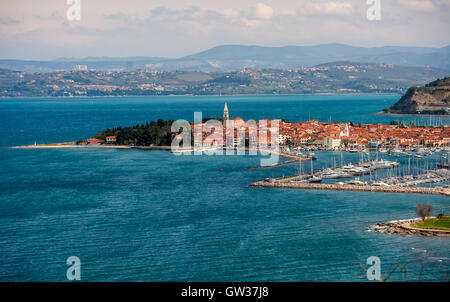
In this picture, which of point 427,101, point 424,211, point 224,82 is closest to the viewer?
point 424,211

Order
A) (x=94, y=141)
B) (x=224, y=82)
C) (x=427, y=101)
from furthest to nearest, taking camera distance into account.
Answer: (x=224, y=82)
(x=427, y=101)
(x=94, y=141)

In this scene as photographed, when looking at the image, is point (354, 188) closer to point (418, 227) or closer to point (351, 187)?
point (351, 187)

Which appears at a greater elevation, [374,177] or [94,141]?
[94,141]

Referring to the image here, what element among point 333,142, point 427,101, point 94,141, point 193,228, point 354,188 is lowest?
point 193,228

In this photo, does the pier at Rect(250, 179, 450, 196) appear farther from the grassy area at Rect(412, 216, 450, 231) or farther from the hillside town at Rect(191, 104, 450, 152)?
the hillside town at Rect(191, 104, 450, 152)

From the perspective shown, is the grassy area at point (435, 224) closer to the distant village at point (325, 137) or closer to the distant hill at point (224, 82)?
the distant village at point (325, 137)

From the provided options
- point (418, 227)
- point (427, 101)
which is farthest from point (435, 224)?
point (427, 101)
